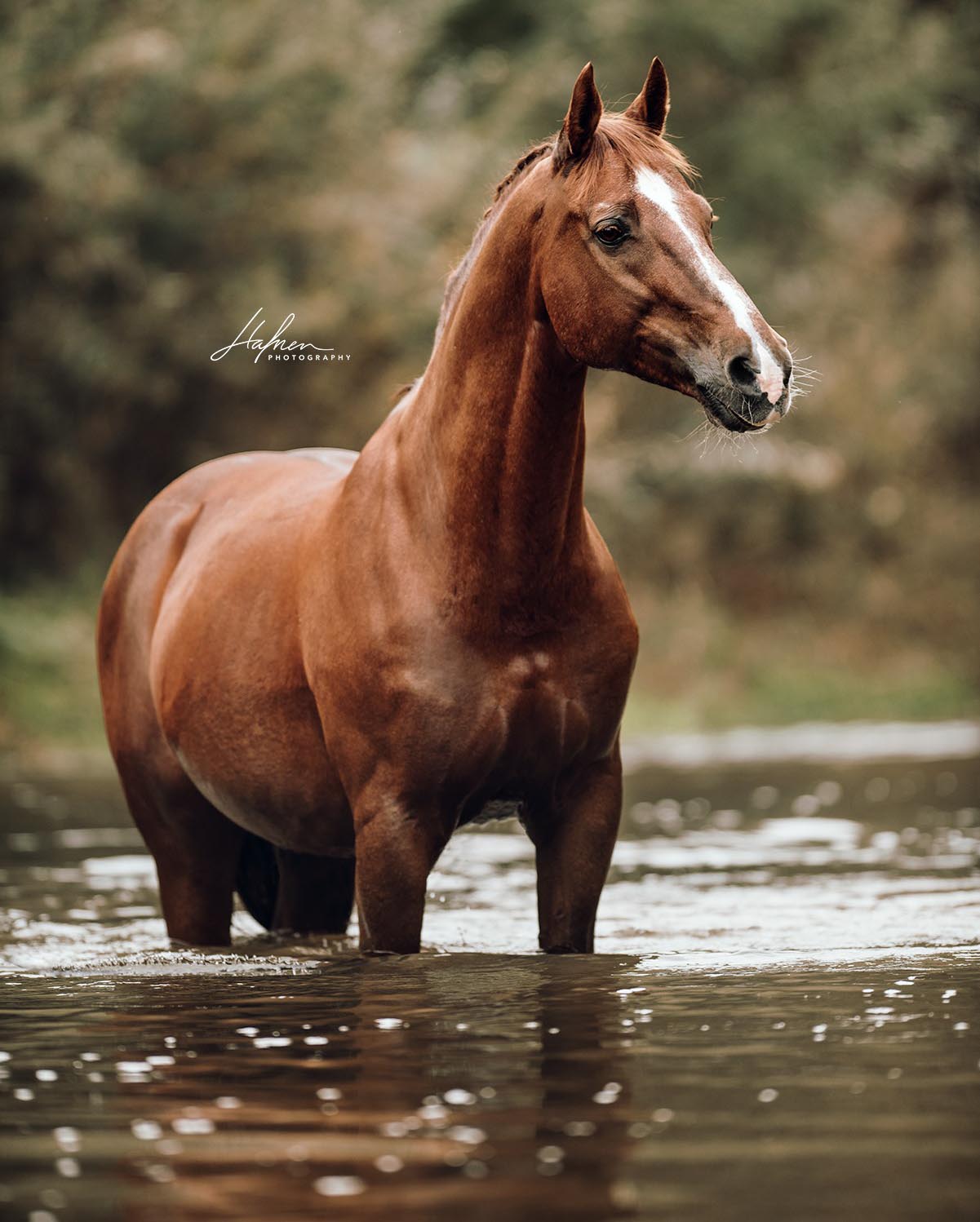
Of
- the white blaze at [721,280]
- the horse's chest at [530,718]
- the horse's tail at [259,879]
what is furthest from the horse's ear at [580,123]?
the horse's tail at [259,879]

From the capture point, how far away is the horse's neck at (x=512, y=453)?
200 inches

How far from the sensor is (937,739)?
1752cm

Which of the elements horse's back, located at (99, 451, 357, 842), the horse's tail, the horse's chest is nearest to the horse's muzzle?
the horse's chest

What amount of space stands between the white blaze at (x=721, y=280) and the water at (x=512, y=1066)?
150 centimetres

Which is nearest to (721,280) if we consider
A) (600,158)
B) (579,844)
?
(600,158)

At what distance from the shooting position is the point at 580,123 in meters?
4.92

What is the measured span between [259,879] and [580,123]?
3136 mm

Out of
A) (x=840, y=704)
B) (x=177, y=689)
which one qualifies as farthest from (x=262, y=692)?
(x=840, y=704)

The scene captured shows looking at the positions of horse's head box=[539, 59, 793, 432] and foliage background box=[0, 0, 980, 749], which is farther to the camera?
foliage background box=[0, 0, 980, 749]

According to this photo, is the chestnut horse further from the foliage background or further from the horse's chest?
the foliage background

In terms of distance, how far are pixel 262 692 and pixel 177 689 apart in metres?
0.52

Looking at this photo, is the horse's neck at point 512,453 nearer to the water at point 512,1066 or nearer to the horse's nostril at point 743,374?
the horse's nostril at point 743,374

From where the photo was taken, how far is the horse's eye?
15.9ft

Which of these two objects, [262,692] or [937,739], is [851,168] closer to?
[937,739]
